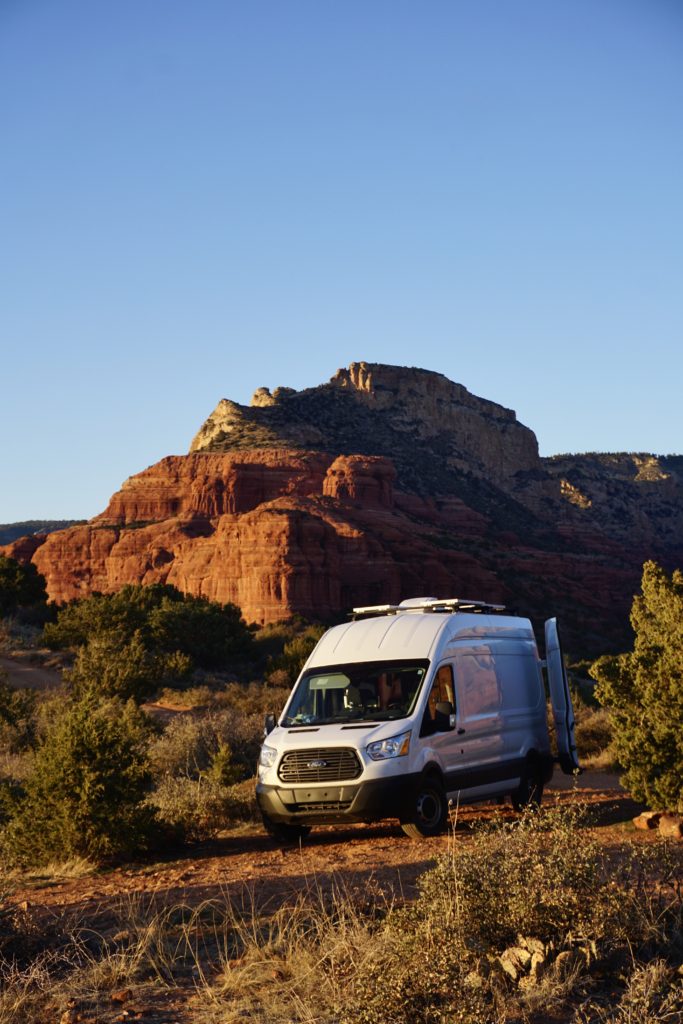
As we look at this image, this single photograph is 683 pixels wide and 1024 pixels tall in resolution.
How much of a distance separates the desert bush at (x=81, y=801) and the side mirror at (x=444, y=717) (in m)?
3.21

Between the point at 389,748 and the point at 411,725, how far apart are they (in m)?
0.39

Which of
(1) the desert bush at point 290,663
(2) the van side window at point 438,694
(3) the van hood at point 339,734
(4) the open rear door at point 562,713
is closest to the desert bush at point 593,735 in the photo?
(4) the open rear door at point 562,713

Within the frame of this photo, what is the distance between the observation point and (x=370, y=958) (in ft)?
17.1

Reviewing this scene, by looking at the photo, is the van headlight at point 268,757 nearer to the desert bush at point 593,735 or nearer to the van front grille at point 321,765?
the van front grille at point 321,765

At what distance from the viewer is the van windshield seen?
445 inches

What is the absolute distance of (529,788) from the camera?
522 inches

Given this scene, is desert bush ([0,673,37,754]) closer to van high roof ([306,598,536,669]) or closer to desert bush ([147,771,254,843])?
desert bush ([147,771,254,843])

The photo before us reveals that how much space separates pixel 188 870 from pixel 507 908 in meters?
4.81

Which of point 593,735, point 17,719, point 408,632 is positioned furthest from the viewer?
point 17,719

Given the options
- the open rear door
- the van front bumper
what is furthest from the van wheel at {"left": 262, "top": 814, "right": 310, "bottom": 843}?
the open rear door

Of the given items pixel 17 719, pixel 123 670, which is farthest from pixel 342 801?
pixel 123 670

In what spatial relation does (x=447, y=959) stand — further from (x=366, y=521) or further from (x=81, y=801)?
(x=366, y=521)

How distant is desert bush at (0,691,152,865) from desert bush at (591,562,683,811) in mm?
5147

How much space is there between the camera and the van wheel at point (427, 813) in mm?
10570
